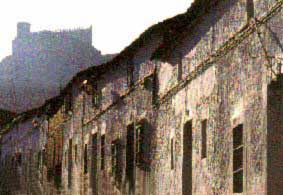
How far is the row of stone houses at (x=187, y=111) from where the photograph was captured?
1378 cm

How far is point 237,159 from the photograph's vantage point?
1511 cm

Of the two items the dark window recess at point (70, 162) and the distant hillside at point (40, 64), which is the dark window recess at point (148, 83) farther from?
the distant hillside at point (40, 64)

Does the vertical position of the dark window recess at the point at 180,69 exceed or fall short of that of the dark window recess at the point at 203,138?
it exceeds it

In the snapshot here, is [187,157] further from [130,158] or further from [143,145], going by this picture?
[130,158]

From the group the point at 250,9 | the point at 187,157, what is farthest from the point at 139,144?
the point at 250,9

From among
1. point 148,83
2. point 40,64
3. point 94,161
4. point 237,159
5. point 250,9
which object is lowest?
point 237,159

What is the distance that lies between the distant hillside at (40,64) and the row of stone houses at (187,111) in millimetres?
18734

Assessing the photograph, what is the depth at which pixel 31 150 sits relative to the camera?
43.5m

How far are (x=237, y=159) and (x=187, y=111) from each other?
390 centimetres

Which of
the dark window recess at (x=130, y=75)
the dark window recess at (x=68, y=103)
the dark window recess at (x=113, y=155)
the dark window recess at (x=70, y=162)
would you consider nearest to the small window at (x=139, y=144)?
the dark window recess at (x=130, y=75)

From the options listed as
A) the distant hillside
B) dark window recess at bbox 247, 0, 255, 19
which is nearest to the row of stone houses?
dark window recess at bbox 247, 0, 255, 19

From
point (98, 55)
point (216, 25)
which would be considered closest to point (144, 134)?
point (216, 25)

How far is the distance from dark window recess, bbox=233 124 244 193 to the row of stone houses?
0.02m

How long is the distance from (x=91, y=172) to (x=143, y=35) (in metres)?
8.44
